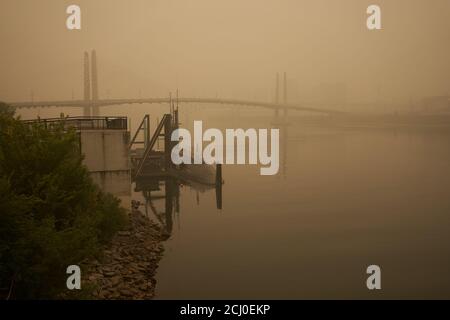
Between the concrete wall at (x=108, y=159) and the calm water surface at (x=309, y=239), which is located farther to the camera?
the concrete wall at (x=108, y=159)

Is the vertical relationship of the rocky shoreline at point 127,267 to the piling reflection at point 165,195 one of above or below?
below

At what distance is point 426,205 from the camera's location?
30.6m

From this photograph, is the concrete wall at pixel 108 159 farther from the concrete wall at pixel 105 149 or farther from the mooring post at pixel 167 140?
the mooring post at pixel 167 140

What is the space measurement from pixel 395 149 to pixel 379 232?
49.7 meters

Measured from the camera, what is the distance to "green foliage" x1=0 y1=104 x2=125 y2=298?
10312mm

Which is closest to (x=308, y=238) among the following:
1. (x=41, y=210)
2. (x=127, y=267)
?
(x=127, y=267)

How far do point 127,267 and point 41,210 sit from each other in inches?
179

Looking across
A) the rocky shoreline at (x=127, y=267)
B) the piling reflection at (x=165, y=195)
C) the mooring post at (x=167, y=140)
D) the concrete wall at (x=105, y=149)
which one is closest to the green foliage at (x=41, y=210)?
the rocky shoreline at (x=127, y=267)

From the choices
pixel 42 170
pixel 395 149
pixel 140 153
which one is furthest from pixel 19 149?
pixel 395 149

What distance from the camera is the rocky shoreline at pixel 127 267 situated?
13.8 metres

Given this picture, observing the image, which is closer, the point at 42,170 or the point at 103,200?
the point at 42,170

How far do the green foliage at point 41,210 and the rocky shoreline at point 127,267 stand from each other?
1.23 meters

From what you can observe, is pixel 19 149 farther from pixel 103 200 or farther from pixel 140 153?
pixel 140 153
